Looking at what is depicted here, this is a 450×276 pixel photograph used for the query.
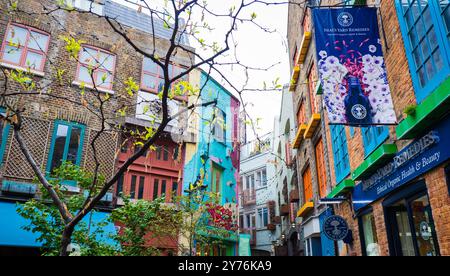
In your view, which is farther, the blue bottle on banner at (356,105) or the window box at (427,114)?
the blue bottle on banner at (356,105)

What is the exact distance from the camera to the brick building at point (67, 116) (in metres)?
11.4

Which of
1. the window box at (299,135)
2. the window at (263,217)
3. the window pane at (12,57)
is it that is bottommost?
the window at (263,217)

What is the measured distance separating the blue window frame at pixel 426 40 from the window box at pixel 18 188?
461 inches

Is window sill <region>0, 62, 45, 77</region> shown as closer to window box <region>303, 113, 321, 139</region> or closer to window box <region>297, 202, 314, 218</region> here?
window box <region>303, 113, 321, 139</region>

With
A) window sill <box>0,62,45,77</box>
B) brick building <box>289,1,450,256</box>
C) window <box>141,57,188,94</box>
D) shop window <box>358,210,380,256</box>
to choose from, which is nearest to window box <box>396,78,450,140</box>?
brick building <box>289,1,450,256</box>

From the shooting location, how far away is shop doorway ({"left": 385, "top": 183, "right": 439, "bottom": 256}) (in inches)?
218

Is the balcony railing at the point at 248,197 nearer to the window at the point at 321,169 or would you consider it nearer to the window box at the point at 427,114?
the window at the point at 321,169

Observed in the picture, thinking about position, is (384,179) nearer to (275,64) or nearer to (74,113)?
(275,64)

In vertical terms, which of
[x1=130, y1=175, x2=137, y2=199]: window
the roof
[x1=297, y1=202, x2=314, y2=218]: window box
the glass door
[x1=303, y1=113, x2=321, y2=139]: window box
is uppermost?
the roof

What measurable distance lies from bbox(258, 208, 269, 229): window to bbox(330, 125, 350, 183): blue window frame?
21.6 meters

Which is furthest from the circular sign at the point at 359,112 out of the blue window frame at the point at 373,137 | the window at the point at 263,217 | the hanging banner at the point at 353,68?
the window at the point at 263,217

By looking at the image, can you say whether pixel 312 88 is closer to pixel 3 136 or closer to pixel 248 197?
pixel 3 136

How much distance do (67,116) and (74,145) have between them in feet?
3.76
